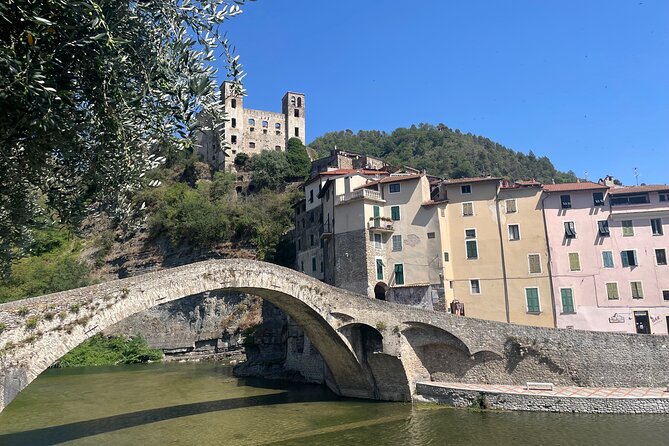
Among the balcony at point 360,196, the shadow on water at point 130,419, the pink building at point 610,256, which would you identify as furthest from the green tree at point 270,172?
the pink building at point 610,256

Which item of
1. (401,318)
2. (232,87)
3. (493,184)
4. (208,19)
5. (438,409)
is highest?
(493,184)

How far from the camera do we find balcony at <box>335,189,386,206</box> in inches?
1164

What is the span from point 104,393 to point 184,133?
25223 mm

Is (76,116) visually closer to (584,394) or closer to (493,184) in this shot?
(584,394)

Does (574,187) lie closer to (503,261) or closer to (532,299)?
(503,261)

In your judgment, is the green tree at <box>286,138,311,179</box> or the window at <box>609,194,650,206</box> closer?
the window at <box>609,194,650,206</box>

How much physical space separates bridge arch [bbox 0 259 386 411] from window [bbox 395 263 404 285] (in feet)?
23.1

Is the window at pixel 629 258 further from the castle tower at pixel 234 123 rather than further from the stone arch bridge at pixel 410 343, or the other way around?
the castle tower at pixel 234 123

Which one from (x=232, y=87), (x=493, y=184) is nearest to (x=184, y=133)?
(x=232, y=87)

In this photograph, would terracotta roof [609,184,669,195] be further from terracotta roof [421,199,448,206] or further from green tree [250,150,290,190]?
green tree [250,150,290,190]

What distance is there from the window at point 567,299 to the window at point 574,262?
1256mm

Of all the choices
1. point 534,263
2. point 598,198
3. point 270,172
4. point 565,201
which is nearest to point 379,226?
point 534,263

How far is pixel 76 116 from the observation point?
7.37 m

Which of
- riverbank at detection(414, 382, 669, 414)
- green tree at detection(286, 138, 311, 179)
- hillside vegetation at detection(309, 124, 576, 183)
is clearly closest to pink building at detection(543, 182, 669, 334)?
riverbank at detection(414, 382, 669, 414)
